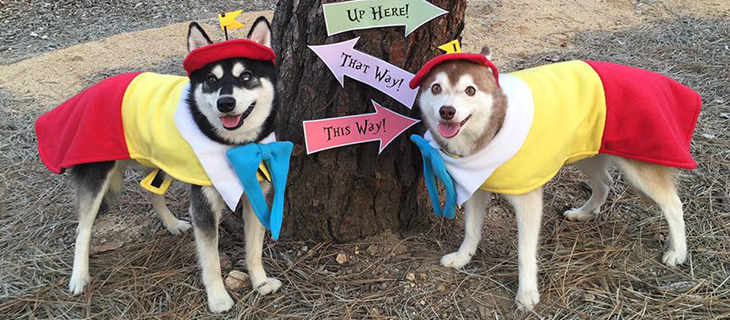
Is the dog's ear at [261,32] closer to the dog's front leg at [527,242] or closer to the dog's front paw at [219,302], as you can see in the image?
the dog's front paw at [219,302]

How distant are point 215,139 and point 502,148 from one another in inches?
58.3

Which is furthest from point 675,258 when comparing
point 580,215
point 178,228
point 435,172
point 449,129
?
point 178,228

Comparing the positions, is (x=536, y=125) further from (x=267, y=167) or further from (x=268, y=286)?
(x=268, y=286)

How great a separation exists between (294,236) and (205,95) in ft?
4.04

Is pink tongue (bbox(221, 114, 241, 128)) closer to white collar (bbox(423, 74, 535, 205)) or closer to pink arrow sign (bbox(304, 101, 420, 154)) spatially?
pink arrow sign (bbox(304, 101, 420, 154))

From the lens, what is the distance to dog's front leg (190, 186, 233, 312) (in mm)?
2615

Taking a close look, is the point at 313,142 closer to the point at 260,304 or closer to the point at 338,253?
the point at 338,253

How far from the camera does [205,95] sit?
2398 millimetres

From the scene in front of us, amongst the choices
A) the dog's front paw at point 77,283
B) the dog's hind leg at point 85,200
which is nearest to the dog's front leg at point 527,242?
the dog's hind leg at point 85,200

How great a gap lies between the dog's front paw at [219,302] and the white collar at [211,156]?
0.59m

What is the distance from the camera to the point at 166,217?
3344 mm

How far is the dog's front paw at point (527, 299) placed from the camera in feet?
8.64

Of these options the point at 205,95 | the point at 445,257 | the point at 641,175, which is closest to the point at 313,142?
the point at 205,95

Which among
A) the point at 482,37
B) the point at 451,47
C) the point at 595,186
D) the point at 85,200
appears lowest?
the point at 482,37
